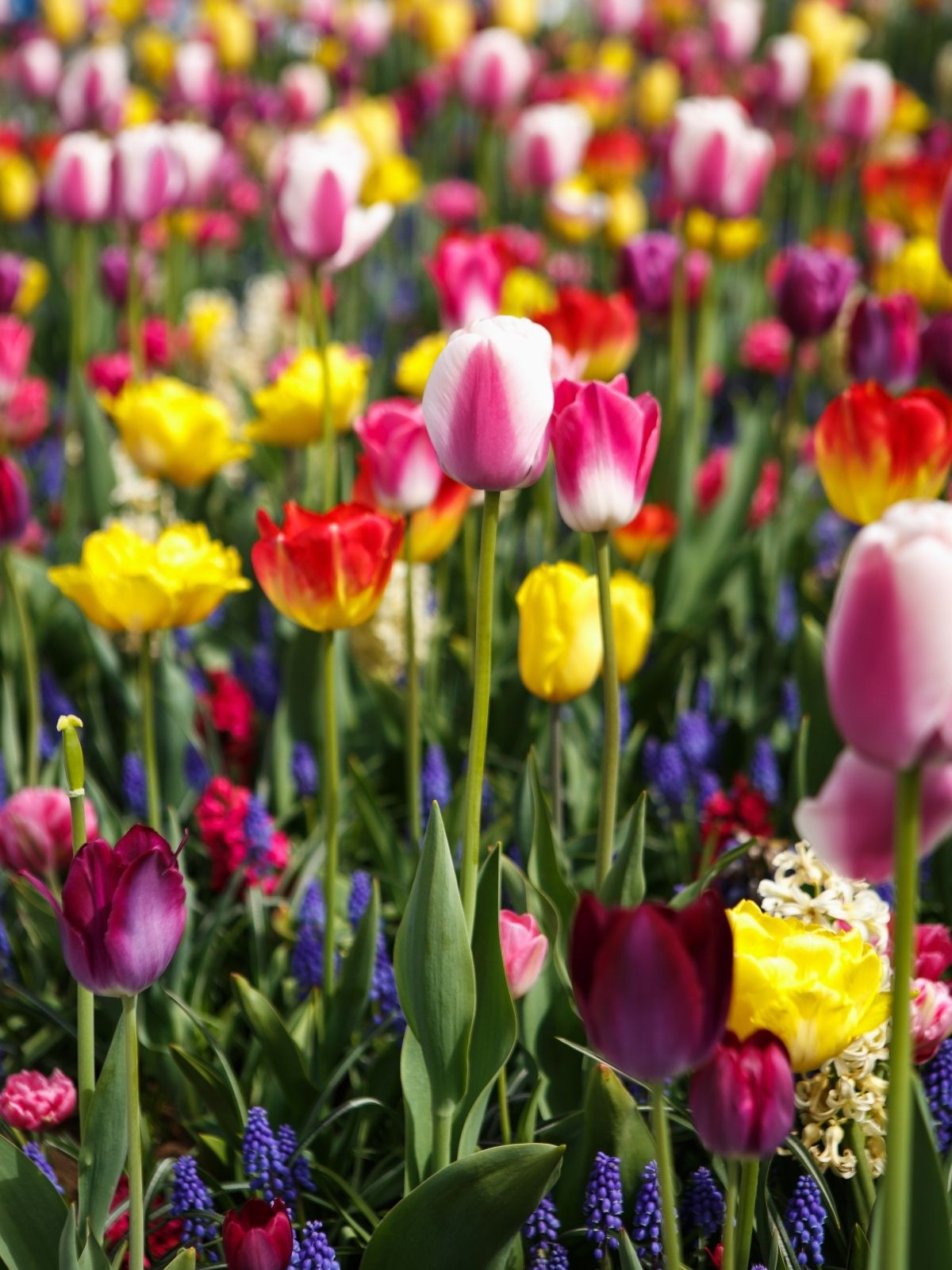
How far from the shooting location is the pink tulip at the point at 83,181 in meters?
2.91

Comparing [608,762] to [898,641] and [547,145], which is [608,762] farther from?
[547,145]

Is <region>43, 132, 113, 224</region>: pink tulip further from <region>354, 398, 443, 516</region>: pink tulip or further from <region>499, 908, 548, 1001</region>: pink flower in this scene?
<region>499, 908, 548, 1001</region>: pink flower

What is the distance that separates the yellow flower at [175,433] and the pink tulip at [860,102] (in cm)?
248

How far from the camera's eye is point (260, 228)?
214 inches

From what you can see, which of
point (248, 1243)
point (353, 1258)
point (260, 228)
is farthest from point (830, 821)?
point (260, 228)

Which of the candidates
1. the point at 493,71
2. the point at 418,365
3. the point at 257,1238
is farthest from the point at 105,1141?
the point at 493,71

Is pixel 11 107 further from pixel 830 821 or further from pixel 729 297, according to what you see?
pixel 830 821

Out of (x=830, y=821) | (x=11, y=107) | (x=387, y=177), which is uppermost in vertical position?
(x=830, y=821)

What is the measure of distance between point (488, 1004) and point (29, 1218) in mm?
404

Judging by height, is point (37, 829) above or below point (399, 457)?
below

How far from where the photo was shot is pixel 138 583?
5.01 ft

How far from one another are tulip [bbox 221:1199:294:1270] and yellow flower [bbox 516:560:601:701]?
0.62 m

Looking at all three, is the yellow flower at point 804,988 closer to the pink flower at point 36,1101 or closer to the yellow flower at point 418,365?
the pink flower at point 36,1101

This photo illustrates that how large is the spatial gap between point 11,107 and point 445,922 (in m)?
6.91
